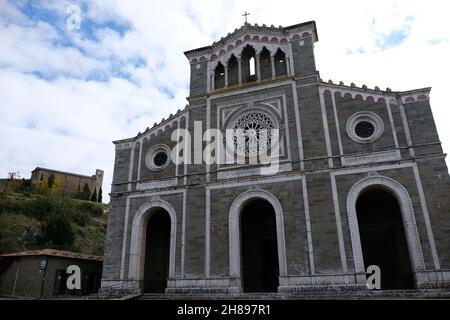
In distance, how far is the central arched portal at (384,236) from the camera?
19.5 meters

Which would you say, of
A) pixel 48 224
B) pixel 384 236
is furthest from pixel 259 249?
pixel 48 224

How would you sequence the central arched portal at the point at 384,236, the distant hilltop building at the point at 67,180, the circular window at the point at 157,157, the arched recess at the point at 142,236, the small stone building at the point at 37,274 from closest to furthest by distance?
1. the central arched portal at the point at 384,236
2. the arched recess at the point at 142,236
3. the circular window at the point at 157,157
4. the small stone building at the point at 37,274
5. the distant hilltop building at the point at 67,180

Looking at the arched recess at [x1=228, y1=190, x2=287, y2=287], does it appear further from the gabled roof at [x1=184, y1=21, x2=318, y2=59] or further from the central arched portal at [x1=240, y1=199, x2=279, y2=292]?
the gabled roof at [x1=184, y1=21, x2=318, y2=59]

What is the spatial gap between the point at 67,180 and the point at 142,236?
80.9 m

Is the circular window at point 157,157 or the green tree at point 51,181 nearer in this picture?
the circular window at point 157,157

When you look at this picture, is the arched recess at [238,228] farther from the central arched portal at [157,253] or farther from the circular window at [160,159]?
the circular window at [160,159]

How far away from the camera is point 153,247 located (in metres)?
23.4

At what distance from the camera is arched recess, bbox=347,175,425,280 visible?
1597 cm

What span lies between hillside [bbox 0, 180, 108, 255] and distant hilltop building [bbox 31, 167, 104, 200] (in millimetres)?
15820

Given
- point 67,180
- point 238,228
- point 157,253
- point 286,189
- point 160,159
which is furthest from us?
point 67,180

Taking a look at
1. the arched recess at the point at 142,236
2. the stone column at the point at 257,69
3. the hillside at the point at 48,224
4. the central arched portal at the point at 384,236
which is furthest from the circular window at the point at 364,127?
the hillside at the point at 48,224

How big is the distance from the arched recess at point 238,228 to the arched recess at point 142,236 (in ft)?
11.1

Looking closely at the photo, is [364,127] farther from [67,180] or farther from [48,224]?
[67,180]
